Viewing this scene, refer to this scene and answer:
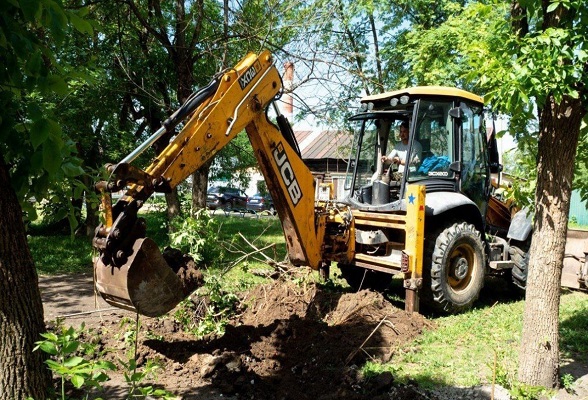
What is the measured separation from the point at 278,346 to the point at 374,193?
2712mm

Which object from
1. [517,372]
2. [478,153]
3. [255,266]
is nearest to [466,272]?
[478,153]

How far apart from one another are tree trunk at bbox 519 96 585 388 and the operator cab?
2674mm

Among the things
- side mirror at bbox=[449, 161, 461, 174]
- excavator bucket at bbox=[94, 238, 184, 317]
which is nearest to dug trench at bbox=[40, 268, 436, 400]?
excavator bucket at bbox=[94, 238, 184, 317]

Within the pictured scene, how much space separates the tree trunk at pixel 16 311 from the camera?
9.82 ft

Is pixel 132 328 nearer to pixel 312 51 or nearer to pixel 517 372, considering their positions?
pixel 517 372

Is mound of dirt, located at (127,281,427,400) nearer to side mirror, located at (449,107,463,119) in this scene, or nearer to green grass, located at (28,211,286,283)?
green grass, located at (28,211,286,283)

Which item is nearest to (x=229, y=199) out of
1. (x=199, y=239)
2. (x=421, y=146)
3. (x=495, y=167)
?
(x=199, y=239)

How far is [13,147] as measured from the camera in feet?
9.76

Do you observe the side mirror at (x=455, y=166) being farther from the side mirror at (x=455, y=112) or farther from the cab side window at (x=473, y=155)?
the side mirror at (x=455, y=112)

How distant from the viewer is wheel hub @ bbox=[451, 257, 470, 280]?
745 centimetres

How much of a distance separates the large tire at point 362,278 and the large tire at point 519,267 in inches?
74.2

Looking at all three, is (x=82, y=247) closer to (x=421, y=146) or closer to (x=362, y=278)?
(x=362, y=278)

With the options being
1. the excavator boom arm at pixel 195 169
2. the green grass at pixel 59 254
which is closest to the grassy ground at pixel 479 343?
the excavator boom arm at pixel 195 169

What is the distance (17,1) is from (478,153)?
6.74 m
